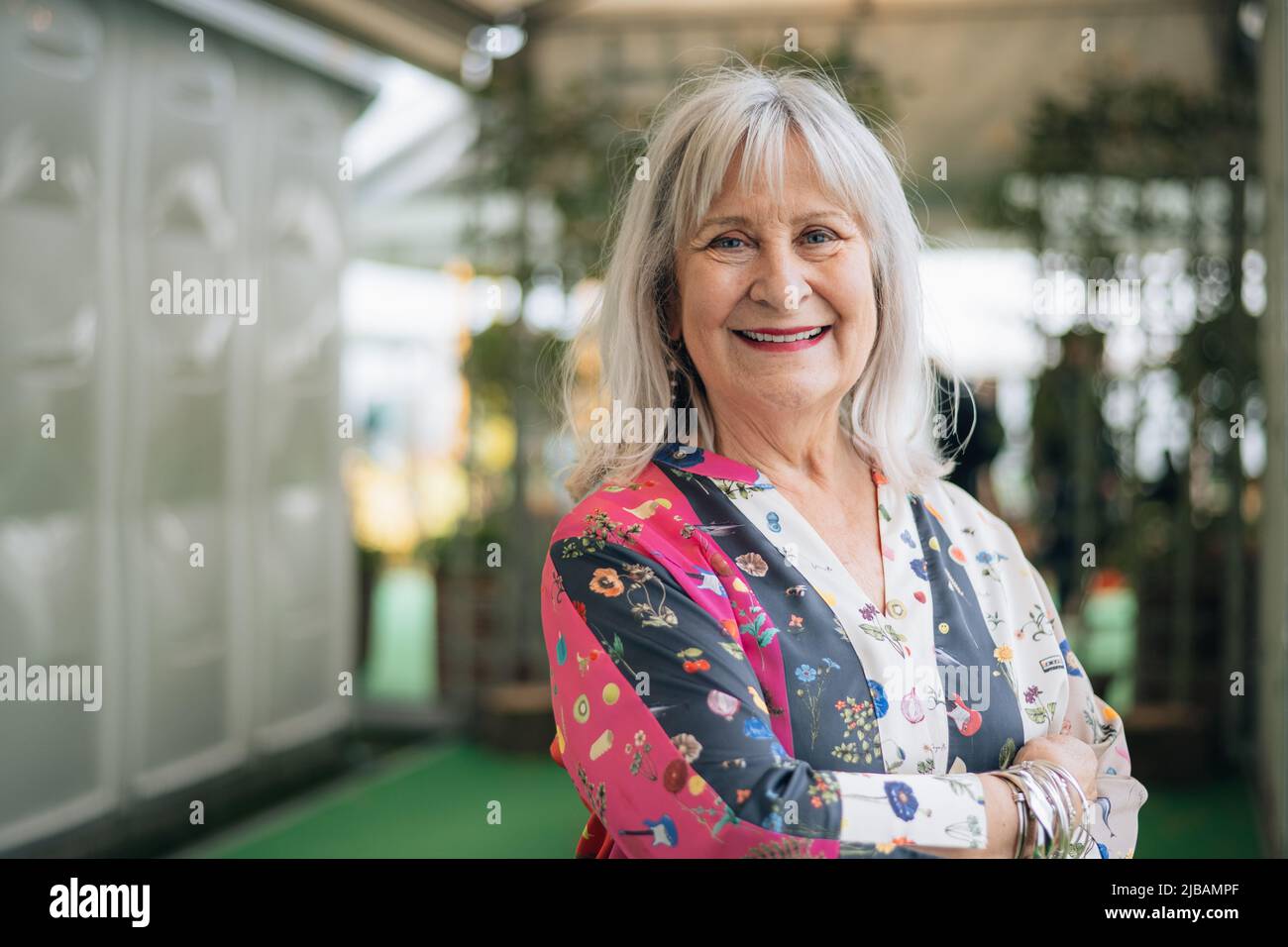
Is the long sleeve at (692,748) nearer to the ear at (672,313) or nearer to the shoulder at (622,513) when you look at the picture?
the shoulder at (622,513)

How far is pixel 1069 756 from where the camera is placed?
49.6 inches

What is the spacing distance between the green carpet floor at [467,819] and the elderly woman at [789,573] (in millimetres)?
2337

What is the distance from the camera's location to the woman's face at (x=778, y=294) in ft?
4.17

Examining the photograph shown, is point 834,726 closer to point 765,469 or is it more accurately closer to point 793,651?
point 793,651

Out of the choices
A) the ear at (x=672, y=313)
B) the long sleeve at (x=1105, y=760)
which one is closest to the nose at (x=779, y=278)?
the ear at (x=672, y=313)

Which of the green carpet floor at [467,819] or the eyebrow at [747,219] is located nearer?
the eyebrow at [747,219]

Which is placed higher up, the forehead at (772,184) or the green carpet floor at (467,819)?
the forehead at (772,184)

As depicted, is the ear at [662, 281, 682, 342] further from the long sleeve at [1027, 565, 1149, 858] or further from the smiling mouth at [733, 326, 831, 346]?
the long sleeve at [1027, 565, 1149, 858]

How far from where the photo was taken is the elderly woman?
1.12 m

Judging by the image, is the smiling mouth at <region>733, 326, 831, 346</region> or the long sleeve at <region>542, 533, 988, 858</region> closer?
the long sleeve at <region>542, 533, 988, 858</region>

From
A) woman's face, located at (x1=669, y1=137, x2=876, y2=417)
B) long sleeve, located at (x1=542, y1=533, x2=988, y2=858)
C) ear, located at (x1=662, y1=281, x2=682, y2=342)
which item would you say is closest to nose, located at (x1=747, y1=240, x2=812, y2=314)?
woman's face, located at (x1=669, y1=137, x2=876, y2=417)

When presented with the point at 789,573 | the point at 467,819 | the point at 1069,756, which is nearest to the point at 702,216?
the point at 789,573

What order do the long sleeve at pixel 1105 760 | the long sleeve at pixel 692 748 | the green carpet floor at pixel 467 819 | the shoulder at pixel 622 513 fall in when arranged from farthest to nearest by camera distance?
the green carpet floor at pixel 467 819 → the long sleeve at pixel 1105 760 → the shoulder at pixel 622 513 → the long sleeve at pixel 692 748

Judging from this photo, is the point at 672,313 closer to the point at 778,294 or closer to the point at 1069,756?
the point at 778,294
